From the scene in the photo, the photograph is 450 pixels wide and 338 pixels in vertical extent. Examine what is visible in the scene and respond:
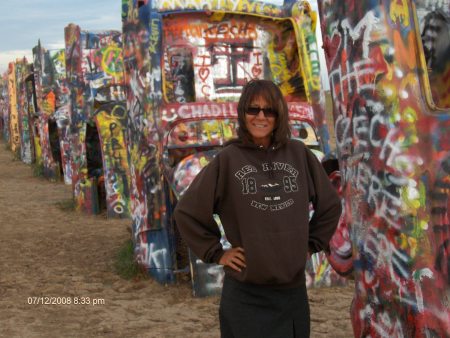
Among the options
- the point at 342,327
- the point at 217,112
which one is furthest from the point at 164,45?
the point at 342,327

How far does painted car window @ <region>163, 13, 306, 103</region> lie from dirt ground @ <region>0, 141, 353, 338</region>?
1917mm

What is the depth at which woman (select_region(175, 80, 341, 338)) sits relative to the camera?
2.49 metres

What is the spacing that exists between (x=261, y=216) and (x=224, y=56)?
410cm

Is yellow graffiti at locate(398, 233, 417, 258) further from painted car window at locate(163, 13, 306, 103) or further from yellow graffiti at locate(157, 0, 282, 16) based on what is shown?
yellow graffiti at locate(157, 0, 282, 16)

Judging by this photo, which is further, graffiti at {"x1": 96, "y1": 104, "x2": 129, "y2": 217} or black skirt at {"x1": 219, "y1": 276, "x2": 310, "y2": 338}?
graffiti at {"x1": 96, "y1": 104, "x2": 129, "y2": 217}

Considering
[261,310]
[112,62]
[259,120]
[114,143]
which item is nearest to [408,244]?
[261,310]

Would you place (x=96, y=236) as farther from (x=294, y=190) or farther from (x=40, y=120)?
(x=40, y=120)

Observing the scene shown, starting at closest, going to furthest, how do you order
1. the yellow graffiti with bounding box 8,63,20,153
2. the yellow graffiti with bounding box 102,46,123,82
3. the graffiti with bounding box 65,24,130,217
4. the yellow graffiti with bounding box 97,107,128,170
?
Result: the yellow graffiti with bounding box 97,107,128,170 → the graffiti with bounding box 65,24,130,217 → the yellow graffiti with bounding box 102,46,123,82 → the yellow graffiti with bounding box 8,63,20,153

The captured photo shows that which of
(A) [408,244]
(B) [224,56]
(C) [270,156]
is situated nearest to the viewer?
(C) [270,156]

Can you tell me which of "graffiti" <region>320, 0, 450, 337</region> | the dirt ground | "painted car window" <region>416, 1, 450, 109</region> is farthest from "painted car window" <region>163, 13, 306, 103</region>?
"graffiti" <region>320, 0, 450, 337</region>

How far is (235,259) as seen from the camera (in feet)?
8.25

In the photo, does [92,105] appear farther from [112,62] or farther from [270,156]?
[270,156]

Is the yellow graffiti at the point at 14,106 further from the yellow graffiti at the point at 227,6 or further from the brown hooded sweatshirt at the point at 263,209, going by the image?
the brown hooded sweatshirt at the point at 263,209

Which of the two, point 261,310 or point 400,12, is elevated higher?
point 400,12
